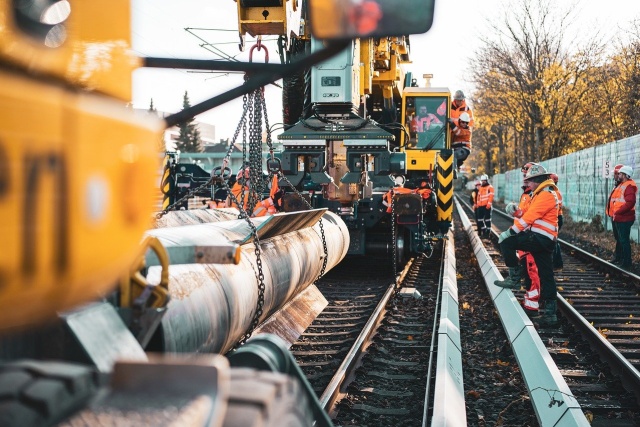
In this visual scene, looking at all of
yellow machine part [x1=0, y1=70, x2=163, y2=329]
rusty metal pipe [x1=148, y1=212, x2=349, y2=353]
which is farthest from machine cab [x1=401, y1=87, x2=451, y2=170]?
yellow machine part [x1=0, y1=70, x2=163, y2=329]

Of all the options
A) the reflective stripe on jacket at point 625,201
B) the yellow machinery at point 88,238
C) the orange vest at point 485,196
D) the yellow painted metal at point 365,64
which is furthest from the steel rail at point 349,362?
the orange vest at point 485,196

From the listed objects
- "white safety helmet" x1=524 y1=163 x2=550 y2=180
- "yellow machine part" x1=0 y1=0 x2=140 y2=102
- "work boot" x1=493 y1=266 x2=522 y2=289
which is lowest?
"work boot" x1=493 y1=266 x2=522 y2=289

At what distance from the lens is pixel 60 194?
1.32 metres

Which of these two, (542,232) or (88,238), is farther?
(542,232)

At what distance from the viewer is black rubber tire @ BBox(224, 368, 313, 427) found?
181 centimetres

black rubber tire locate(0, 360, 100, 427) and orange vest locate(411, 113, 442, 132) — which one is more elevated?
orange vest locate(411, 113, 442, 132)

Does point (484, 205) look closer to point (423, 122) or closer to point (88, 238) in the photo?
point (423, 122)

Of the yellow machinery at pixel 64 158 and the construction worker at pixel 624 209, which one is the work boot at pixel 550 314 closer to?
the construction worker at pixel 624 209

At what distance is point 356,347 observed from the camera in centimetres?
668

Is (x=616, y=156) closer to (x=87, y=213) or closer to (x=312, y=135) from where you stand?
(x=312, y=135)

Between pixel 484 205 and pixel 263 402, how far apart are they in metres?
20.2

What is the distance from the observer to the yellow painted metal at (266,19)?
450cm

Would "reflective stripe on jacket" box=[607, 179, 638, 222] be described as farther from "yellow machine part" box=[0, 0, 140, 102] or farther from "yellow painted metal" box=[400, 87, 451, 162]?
"yellow machine part" box=[0, 0, 140, 102]

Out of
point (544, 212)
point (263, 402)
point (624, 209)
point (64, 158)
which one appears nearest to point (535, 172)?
point (544, 212)
